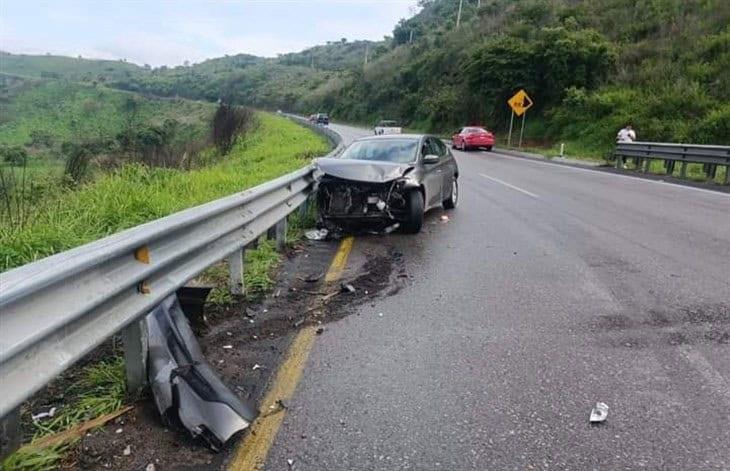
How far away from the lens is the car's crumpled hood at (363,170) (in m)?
8.05

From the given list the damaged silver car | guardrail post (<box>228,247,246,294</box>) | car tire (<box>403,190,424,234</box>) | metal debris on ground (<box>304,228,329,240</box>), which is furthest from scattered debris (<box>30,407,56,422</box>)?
car tire (<box>403,190,424,234</box>)

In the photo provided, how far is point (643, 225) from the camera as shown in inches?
374

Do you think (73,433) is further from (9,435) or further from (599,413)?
(599,413)

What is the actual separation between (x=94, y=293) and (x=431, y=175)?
7211 mm

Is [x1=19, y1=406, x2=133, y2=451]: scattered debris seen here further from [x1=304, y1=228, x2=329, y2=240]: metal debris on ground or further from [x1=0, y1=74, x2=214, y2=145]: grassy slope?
[x1=0, y1=74, x2=214, y2=145]: grassy slope

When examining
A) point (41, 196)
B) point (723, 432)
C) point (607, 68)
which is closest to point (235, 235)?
point (723, 432)

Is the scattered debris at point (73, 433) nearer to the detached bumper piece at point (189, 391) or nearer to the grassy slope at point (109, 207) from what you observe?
the detached bumper piece at point (189, 391)

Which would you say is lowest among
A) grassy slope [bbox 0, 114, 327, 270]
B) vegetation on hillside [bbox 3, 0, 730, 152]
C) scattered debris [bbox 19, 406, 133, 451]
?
scattered debris [bbox 19, 406, 133, 451]

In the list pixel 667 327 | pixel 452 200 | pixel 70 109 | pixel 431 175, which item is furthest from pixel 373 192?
pixel 70 109

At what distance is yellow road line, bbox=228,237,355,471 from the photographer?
283 cm

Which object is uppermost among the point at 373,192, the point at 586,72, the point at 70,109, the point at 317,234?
the point at 586,72

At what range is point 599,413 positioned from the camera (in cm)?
331

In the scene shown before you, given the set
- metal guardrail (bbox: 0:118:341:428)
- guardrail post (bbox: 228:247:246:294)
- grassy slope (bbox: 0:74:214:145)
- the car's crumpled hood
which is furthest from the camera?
grassy slope (bbox: 0:74:214:145)

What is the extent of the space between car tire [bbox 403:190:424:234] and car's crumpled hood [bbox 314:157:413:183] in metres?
0.40
